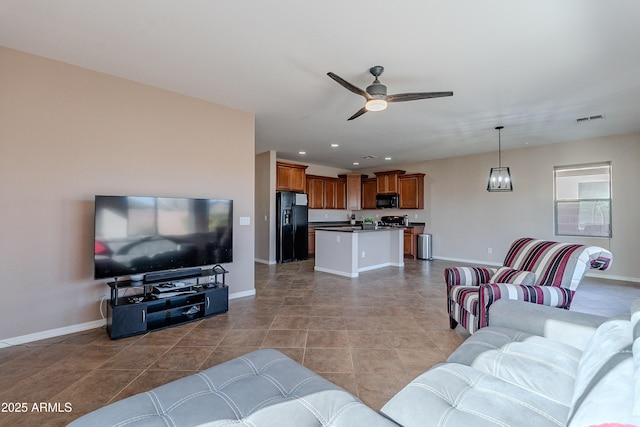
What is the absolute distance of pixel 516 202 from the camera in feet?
20.6

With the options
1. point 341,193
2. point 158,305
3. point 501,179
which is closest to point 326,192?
point 341,193

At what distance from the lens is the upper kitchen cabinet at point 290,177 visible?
6883 millimetres

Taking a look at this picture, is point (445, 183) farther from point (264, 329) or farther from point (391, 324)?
point (264, 329)

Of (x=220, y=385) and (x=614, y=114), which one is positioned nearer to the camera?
(x=220, y=385)

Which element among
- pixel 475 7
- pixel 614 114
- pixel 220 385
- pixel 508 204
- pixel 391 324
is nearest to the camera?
pixel 220 385

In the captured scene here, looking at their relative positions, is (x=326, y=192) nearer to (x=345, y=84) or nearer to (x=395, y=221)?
(x=395, y=221)

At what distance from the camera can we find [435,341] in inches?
103

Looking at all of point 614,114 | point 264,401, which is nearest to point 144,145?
point 264,401

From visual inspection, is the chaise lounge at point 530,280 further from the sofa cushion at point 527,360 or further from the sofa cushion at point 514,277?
the sofa cushion at point 527,360

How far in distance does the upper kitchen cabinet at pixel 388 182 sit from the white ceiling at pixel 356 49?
12.6 feet

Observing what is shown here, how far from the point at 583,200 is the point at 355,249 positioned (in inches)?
181

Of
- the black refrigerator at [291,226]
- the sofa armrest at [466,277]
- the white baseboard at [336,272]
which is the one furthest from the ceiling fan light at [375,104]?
the black refrigerator at [291,226]

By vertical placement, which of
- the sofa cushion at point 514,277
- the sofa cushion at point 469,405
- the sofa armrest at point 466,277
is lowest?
the sofa cushion at point 469,405

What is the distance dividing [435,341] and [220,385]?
2.08 meters
